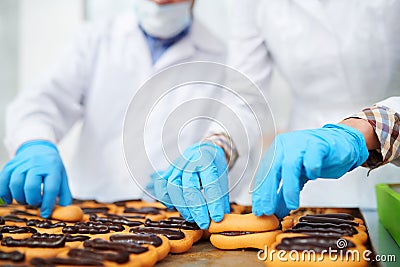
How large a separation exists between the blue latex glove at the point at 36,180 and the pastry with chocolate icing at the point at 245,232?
2.44 ft

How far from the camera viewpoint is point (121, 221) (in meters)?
1.65

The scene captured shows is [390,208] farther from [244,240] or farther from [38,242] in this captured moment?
[38,242]

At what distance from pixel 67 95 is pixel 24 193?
3.18 feet

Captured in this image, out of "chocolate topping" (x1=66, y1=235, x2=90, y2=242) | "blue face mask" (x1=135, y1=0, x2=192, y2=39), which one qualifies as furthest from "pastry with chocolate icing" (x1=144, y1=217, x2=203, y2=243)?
"blue face mask" (x1=135, y1=0, x2=192, y2=39)

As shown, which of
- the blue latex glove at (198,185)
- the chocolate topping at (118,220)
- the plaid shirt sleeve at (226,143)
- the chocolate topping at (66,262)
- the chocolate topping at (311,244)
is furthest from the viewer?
the plaid shirt sleeve at (226,143)

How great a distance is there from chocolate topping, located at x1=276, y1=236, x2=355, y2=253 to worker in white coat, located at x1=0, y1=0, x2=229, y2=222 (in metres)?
1.39

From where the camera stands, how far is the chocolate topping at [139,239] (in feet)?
4.33

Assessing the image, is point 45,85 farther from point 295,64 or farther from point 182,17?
point 295,64

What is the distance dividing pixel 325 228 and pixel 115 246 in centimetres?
63

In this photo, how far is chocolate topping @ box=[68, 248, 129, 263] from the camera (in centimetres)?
113

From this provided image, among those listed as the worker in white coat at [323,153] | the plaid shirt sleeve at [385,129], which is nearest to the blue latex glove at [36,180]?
the worker in white coat at [323,153]

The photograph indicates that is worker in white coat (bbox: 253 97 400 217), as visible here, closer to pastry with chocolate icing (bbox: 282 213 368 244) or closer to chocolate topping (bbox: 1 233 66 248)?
pastry with chocolate icing (bbox: 282 213 368 244)

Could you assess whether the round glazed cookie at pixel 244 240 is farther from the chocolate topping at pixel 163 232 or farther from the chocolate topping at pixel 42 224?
the chocolate topping at pixel 42 224

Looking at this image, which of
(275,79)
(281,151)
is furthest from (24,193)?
(275,79)
